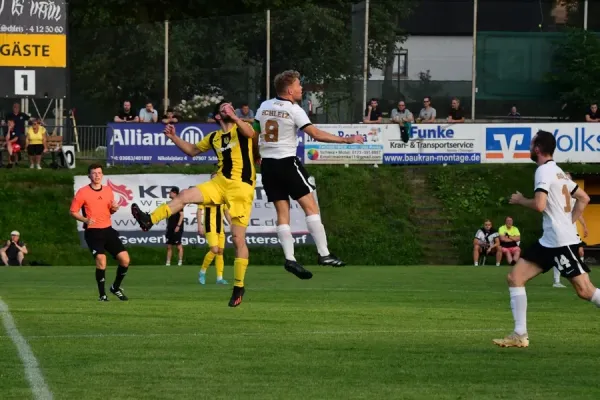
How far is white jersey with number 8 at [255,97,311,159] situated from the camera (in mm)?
13961

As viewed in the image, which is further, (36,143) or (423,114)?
(423,114)

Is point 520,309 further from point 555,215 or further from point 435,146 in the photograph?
point 435,146

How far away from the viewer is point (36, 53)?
37000 millimetres

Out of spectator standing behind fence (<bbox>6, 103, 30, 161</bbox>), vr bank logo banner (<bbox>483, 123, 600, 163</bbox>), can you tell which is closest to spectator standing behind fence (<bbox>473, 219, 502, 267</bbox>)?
vr bank logo banner (<bbox>483, 123, 600, 163</bbox>)

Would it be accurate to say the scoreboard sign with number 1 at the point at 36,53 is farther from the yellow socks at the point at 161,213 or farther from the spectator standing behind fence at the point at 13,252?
the yellow socks at the point at 161,213

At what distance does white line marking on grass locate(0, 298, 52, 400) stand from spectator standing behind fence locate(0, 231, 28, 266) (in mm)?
19867

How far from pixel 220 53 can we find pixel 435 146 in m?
7.06

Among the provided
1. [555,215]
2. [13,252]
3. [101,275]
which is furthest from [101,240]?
[13,252]

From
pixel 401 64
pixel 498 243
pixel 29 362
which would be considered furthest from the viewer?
pixel 401 64

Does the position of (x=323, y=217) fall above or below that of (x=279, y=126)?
below

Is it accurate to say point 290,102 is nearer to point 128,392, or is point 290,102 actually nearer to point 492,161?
point 128,392

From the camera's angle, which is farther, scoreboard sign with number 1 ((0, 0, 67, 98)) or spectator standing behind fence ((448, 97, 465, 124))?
spectator standing behind fence ((448, 97, 465, 124))

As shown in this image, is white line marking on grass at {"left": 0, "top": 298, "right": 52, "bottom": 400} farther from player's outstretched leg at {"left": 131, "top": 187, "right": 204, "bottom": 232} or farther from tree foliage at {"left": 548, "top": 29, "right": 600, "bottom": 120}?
tree foliage at {"left": 548, "top": 29, "right": 600, "bottom": 120}

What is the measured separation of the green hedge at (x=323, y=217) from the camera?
119 ft
